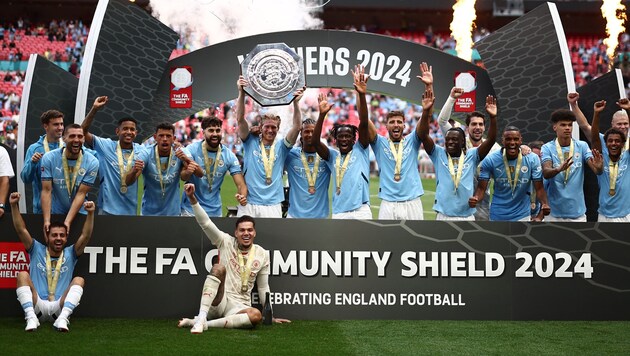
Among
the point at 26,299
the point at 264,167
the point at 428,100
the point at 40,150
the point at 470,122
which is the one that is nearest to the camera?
the point at 26,299

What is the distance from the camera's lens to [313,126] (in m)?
9.46

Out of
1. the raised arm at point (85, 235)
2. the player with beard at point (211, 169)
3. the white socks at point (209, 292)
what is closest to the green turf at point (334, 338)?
the white socks at point (209, 292)

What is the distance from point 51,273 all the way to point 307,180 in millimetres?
2949

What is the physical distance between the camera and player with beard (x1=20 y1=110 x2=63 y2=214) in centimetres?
882

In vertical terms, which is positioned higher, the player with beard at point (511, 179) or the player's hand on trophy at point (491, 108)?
the player's hand on trophy at point (491, 108)

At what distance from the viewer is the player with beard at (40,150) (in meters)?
8.82

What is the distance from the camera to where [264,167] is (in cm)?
949

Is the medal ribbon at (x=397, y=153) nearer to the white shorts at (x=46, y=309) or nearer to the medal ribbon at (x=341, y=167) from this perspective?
the medal ribbon at (x=341, y=167)

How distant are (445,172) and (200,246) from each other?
2.82 m

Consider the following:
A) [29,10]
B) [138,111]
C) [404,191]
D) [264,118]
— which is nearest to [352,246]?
[404,191]

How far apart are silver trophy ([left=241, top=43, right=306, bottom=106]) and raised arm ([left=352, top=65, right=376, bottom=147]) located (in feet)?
2.88

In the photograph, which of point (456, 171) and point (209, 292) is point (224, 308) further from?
point (456, 171)

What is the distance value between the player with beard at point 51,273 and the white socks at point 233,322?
4.23ft

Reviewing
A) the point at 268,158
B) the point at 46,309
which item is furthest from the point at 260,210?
the point at 46,309
